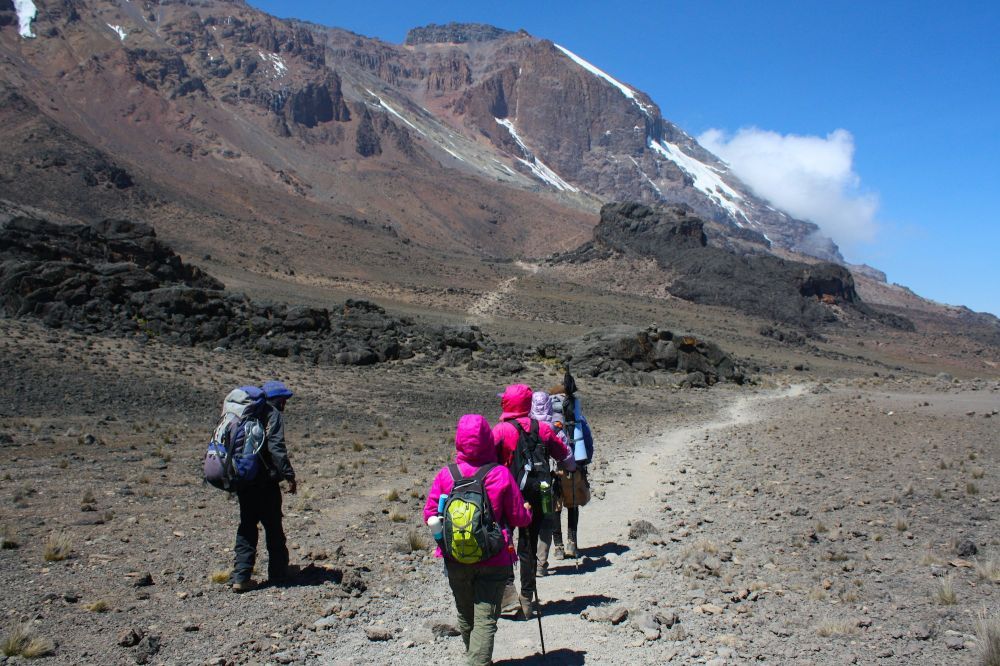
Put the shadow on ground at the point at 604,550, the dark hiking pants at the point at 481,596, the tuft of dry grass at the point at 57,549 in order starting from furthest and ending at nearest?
the shadow on ground at the point at 604,550
the tuft of dry grass at the point at 57,549
the dark hiking pants at the point at 481,596

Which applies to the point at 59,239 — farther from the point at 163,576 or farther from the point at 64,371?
the point at 163,576

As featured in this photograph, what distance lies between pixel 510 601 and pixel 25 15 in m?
125

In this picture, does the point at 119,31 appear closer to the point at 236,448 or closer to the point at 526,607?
the point at 236,448

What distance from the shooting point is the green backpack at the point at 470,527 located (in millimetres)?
4531

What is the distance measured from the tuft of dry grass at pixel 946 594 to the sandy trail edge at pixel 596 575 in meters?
2.27

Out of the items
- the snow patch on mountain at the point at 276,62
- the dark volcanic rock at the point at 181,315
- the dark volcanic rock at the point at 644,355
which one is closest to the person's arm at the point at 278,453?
the dark volcanic rock at the point at 181,315

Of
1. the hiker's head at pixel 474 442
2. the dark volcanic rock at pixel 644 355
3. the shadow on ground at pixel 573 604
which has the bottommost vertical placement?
the shadow on ground at pixel 573 604

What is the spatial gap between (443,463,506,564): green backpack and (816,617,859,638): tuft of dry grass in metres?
2.33

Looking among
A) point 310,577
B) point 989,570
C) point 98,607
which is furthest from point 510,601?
point 989,570

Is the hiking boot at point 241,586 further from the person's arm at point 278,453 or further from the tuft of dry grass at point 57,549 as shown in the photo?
the tuft of dry grass at point 57,549

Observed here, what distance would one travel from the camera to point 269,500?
6273mm

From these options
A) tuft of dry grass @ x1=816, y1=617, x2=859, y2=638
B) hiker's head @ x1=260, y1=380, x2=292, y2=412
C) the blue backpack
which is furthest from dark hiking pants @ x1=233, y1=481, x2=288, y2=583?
tuft of dry grass @ x1=816, y1=617, x2=859, y2=638

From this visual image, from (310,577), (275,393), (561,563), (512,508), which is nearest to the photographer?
(512,508)

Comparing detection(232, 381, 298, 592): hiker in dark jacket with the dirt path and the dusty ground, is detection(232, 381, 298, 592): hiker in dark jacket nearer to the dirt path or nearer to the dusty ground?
the dusty ground
